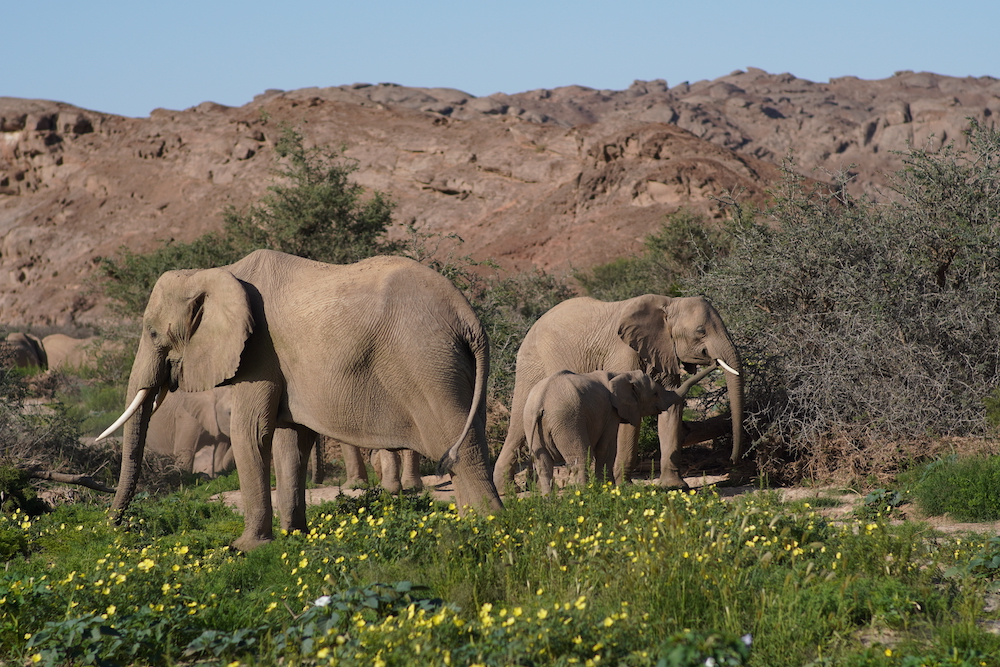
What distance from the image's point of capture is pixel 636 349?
10547 mm

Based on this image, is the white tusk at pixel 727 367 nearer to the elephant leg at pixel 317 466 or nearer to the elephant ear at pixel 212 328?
the elephant leg at pixel 317 466

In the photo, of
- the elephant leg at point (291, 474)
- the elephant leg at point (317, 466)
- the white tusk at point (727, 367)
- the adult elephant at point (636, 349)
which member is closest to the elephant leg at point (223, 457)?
the elephant leg at point (317, 466)

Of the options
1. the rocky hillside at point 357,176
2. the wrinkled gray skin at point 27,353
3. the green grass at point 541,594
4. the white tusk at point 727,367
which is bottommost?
the green grass at point 541,594

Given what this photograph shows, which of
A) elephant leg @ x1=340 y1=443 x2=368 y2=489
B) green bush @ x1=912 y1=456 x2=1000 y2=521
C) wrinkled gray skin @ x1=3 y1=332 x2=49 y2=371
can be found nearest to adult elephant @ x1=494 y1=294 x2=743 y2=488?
elephant leg @ x1=340 y1=443 x2=368 y2=489

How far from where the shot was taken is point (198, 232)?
37906 mm

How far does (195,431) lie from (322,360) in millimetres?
6696

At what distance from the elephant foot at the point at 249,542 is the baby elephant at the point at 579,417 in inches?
102

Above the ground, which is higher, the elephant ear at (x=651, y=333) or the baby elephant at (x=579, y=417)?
the elephant ear at (x=651, y=333)

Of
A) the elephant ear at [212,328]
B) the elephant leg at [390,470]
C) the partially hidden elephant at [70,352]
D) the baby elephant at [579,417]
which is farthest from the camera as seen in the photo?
the partially hidden elephant at [70,352]

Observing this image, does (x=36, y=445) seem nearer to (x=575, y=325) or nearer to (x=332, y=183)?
(x=575, y=325)

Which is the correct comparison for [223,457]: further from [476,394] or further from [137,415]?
[476,394]

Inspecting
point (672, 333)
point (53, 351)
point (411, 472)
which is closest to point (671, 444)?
point (672, 333)

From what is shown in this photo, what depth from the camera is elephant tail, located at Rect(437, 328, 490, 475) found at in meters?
6.02

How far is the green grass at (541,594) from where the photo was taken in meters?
4.09
